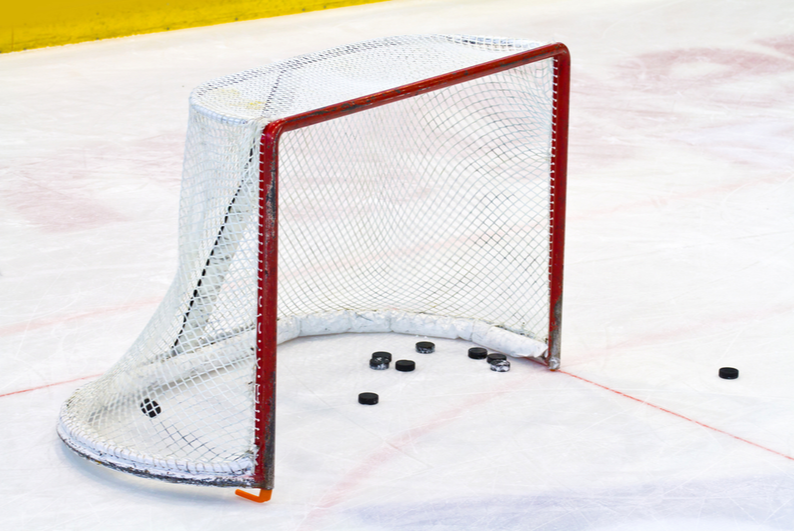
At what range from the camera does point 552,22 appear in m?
7.91

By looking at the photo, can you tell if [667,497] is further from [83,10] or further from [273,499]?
[83,10]

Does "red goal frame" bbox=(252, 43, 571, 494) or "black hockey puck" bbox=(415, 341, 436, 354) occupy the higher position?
"red goal frame" bbox=(252, 43, 571, 494)

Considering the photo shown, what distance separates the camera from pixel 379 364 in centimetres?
314

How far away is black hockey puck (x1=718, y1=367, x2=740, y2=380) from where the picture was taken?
3074 mm

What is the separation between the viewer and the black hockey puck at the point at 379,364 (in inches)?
124

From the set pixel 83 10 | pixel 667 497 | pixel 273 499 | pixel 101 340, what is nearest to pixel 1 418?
pixel 101 340

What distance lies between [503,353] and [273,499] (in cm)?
108

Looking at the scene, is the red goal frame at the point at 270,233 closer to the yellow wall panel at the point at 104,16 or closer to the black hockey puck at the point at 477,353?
the black hockey puck at the point at 477,353

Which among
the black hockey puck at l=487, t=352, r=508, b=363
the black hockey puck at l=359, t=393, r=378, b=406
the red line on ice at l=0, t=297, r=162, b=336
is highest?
the red line on ice at l=0, t=297, r=162, b=336

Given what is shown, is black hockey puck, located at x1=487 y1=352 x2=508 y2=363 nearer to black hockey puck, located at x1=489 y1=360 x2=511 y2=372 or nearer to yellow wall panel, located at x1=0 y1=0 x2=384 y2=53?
black hockey puck, located at x1=489 y1=360 x2=511 y2=372

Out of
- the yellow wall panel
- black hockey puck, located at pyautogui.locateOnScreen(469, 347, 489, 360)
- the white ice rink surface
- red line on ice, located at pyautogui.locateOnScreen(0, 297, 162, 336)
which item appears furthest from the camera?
the yellow wall panel

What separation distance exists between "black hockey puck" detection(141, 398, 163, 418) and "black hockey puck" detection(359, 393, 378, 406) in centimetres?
55

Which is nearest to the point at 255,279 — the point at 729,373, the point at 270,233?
the point at 270,233

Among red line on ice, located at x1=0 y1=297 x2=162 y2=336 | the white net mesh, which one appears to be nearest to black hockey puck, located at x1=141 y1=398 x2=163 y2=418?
the white net mesh
